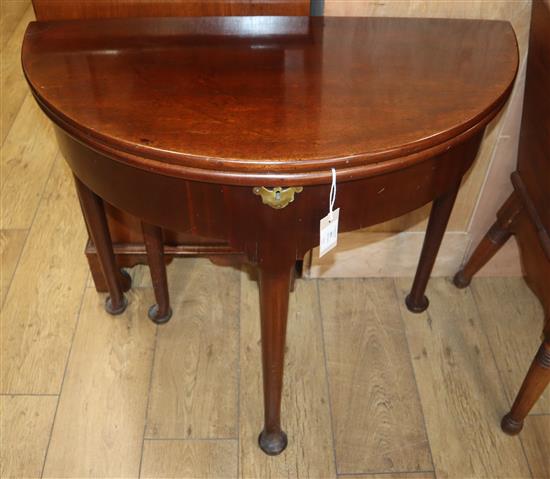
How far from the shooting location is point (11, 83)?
7.70 ft

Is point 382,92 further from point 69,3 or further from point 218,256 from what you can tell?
point 218,256

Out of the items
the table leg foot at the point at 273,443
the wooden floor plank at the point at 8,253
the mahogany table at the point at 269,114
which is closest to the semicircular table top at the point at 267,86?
the mahogany table at the point at 269,114

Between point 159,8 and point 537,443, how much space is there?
3.97 ft

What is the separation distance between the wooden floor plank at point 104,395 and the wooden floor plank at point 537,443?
85 centimetres

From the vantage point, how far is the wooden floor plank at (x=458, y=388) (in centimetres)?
133

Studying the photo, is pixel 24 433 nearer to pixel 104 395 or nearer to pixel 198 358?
pixel 104 395

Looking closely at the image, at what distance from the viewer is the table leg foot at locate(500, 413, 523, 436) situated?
1.36 m

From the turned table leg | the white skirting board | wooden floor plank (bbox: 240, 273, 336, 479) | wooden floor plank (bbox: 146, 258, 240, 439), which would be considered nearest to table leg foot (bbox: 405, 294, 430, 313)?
the white skirting board

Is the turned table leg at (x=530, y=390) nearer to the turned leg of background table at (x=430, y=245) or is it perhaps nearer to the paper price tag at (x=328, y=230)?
the turned leg of background table at (x=430, y=245)

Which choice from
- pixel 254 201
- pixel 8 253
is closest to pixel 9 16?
pixel 8 253

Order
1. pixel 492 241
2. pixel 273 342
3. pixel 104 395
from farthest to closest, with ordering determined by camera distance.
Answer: pixel 492 241, pixel 104 395, pixel 273 342

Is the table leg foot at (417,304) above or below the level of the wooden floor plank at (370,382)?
above

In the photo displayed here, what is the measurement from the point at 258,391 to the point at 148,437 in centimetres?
27

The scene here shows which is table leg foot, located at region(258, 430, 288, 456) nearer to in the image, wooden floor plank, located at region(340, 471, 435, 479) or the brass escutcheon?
wooden floor plank, located at region(340, 471, 435, 479)
